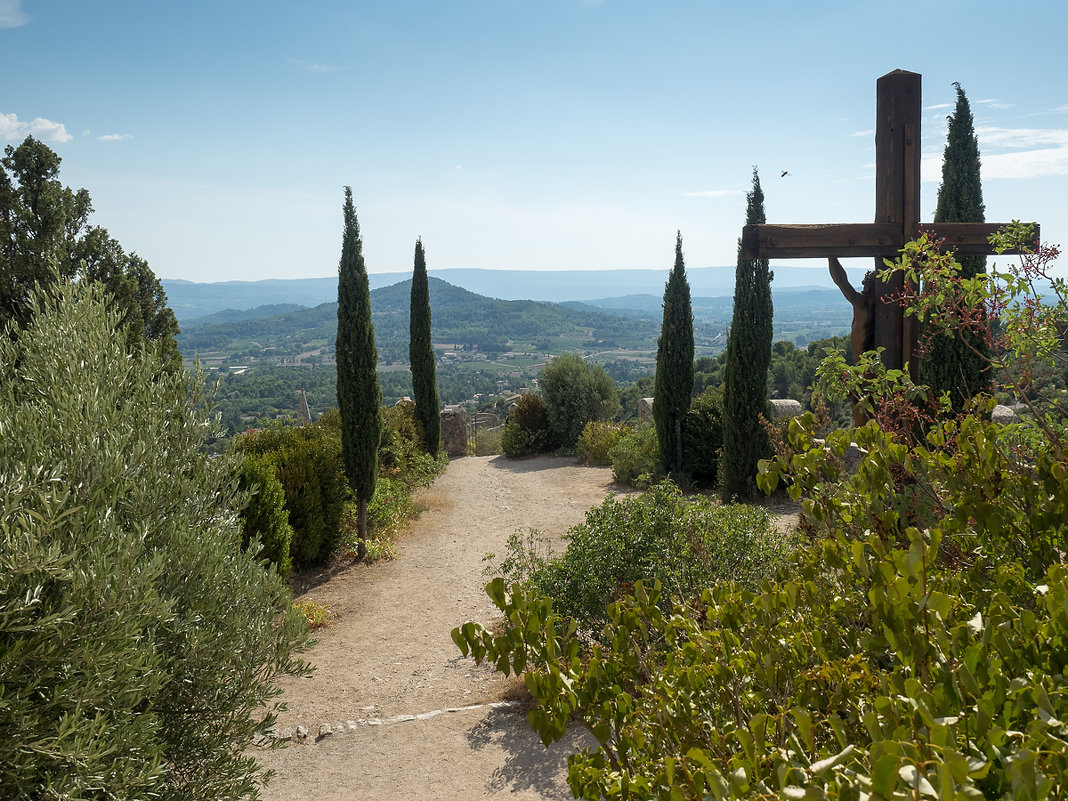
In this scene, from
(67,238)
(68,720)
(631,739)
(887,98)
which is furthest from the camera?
(67,238)

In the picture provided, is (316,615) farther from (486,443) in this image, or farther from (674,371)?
(486,443)

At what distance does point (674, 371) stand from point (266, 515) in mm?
7969

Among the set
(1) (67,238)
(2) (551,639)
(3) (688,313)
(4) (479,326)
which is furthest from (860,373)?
(4) (479,326)

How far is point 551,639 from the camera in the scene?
1.43 m

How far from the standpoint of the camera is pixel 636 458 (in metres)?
12.5

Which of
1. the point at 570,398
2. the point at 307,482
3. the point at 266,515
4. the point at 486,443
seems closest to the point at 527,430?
the point at 570,398

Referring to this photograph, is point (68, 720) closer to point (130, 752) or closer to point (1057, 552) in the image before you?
point (130, 752)

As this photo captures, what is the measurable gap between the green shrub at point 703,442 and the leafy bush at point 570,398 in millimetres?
4749

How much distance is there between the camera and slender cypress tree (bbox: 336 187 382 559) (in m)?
8.44

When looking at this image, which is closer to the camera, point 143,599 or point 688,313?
point 143,599

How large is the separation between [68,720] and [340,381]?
6830 millimetres

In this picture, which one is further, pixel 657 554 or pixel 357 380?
pixel 357 380

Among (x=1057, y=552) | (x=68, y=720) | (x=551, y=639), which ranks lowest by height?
(x=68, y=720)

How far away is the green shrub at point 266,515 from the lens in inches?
253
